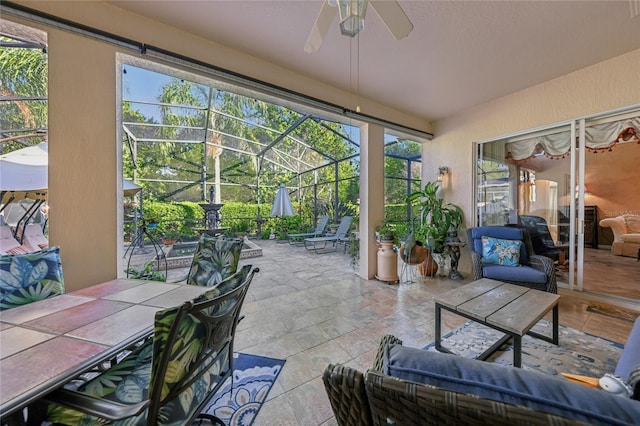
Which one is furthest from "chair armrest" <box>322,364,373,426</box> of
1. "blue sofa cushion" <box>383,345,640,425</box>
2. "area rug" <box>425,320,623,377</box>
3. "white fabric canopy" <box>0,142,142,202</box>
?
"white fabric canopy" <box>0,142,142,202</box>

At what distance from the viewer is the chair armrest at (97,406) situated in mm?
841

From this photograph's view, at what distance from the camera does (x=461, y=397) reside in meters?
0.50

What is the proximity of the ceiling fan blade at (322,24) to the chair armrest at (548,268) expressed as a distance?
359cm

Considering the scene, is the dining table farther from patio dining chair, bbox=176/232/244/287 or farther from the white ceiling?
the white ceiling

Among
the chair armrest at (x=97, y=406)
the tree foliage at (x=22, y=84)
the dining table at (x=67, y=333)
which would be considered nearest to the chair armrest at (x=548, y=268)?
the dining table at (x=67, y=333)

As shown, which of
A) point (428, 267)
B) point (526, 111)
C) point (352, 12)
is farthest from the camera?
point (428, 267)

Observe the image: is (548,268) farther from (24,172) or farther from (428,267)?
(24,172)

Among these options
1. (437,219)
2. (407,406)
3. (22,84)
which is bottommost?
(407,406)

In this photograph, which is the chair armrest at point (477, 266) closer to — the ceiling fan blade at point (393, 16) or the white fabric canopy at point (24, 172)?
the ceiling fan blade at point (393, 16)

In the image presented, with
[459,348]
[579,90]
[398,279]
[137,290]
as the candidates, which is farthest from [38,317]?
[579,90]

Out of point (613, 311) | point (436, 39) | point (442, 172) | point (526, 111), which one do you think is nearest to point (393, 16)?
point (436, 39)

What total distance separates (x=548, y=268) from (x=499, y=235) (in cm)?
68

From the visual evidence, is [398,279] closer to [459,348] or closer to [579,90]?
[459,348]

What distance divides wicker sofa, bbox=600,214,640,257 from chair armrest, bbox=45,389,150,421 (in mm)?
6537
